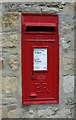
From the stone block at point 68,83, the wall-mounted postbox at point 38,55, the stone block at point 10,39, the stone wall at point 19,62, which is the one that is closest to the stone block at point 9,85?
the stone wall at point 19,62

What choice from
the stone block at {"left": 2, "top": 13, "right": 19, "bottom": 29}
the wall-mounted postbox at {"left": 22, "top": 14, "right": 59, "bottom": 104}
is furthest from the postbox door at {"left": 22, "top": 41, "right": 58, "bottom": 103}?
the stone block at {"left": 2, "top": 13, "right": 19, "bottom": 29}

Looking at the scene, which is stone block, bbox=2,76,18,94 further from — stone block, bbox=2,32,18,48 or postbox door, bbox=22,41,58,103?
stone block, bbox=2,32,18,48

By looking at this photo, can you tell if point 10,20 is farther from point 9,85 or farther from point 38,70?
Result: point 9,85

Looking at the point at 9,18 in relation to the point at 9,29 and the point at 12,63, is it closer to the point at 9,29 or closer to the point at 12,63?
the point at 9,29

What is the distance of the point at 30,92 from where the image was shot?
5.29 metres

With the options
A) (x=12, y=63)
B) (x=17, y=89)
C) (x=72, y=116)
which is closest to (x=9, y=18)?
(x=12, y=63)

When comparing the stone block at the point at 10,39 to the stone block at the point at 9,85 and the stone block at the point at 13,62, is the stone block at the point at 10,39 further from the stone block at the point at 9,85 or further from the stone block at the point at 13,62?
the stone block at the point at 9,85

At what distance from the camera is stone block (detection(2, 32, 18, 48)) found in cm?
521

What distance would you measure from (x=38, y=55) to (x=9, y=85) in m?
0.63

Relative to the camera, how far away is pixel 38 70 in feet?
17.3

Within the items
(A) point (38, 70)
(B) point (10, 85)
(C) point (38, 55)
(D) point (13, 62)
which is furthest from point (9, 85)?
(C) point (38, 55)

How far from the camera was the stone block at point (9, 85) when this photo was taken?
524cm

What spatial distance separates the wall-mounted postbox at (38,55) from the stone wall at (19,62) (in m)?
0.08

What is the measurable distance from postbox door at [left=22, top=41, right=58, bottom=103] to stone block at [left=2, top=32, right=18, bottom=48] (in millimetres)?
162
